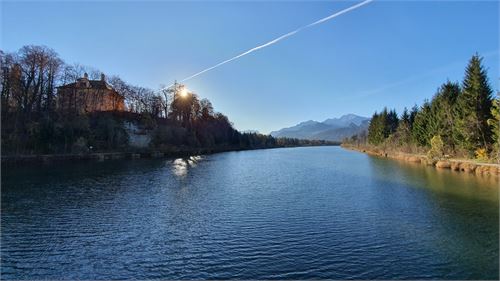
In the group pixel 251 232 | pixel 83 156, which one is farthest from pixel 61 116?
pixel 251 232

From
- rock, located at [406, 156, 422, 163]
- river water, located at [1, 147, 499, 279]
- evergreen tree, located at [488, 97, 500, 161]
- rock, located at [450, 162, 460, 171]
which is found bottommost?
river water, located at [1, 147, 499, 279]

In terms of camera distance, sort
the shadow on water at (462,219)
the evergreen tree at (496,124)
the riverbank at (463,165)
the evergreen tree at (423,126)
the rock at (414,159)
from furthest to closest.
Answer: the evergreen tree at (423,126)
the rock at (414,159)
the riverbank at (463,165)
the evergreen tree at (496,124)
the shadow on water at (462,219)

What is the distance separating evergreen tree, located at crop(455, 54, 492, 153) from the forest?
63794mm

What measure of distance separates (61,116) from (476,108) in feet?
238

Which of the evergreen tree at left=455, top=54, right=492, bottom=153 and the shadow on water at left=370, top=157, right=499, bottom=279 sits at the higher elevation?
the evergreen tree at left=455, top=54, right=492, bottom=153

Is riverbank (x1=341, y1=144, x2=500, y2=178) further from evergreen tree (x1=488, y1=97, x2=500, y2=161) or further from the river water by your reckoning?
the river water

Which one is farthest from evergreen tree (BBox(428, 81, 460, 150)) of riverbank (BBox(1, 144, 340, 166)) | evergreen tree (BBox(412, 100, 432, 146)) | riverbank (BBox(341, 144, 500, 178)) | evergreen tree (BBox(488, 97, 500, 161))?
riverbank (BBox(1, 144, 340, 166))

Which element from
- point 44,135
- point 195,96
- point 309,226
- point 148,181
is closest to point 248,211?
point 309,226

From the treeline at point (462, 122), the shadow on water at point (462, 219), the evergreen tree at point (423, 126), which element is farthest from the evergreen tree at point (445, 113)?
the shadow on water at point (462, 219)

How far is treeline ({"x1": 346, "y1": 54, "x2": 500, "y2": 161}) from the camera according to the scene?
1602 inches

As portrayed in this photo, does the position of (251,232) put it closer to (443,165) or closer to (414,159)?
(443,165)

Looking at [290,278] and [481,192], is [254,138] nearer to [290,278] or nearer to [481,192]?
[481,192]

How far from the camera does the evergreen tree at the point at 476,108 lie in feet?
134

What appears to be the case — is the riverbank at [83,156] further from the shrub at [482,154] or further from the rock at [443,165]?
the shrub at [482,154]
